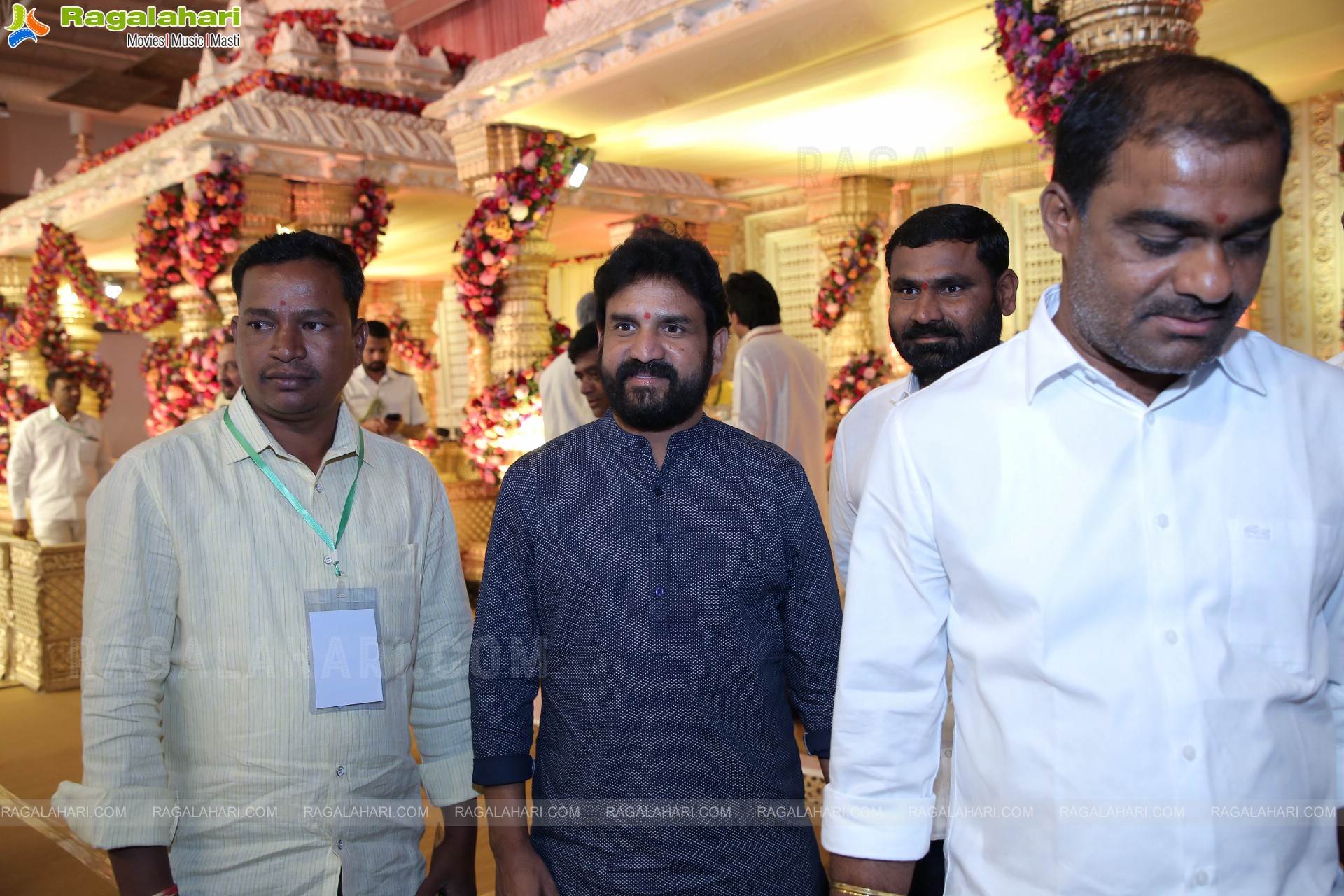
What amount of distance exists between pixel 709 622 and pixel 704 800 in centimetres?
28

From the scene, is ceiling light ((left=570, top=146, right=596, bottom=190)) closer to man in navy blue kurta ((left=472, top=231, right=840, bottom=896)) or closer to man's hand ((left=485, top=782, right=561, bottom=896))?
man in navy blue kurta ((left=472, top=231, right=840, bottom=896))

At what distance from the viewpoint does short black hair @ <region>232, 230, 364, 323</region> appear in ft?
5.64

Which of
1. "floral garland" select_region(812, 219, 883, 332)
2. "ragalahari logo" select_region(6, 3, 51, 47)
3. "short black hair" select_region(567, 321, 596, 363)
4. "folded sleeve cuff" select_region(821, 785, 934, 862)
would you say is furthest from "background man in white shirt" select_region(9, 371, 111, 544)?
"folded sleeve cuff" select_region(821, 785, 934, 862)

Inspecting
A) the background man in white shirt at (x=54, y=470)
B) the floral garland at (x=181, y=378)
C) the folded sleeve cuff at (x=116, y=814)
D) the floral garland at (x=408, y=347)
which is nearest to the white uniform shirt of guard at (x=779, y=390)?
the folded sleeve cuff at (x=116, y=814)

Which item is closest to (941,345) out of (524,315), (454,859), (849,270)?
(454,859)

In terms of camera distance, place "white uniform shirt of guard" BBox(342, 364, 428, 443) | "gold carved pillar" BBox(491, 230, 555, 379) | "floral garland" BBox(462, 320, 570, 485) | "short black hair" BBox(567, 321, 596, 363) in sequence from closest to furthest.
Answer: "short black hair" BBox(567, 321, 596, 363) → "white uniform shirt of guard" BBox(342, 364, 428, 443) → "floral garland" BBox(462, 320, 570, 485) → "gold carved pillar" BBox(491, 230, 555, 379)

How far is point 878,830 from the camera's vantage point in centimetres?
116

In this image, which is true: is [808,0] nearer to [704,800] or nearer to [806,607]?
[806,607]

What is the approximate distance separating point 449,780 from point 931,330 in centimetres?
134

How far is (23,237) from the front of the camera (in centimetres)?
1010

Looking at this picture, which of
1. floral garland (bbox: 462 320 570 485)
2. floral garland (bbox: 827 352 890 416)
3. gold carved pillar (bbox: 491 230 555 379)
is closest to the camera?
floral garland (bbox: 462 320 570 485)

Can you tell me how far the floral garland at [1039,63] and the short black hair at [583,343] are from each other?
6.16 feet

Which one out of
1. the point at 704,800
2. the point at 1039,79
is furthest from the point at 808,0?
the point at 704,800

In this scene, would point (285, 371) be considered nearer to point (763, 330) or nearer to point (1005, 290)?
point (1005, 290)
